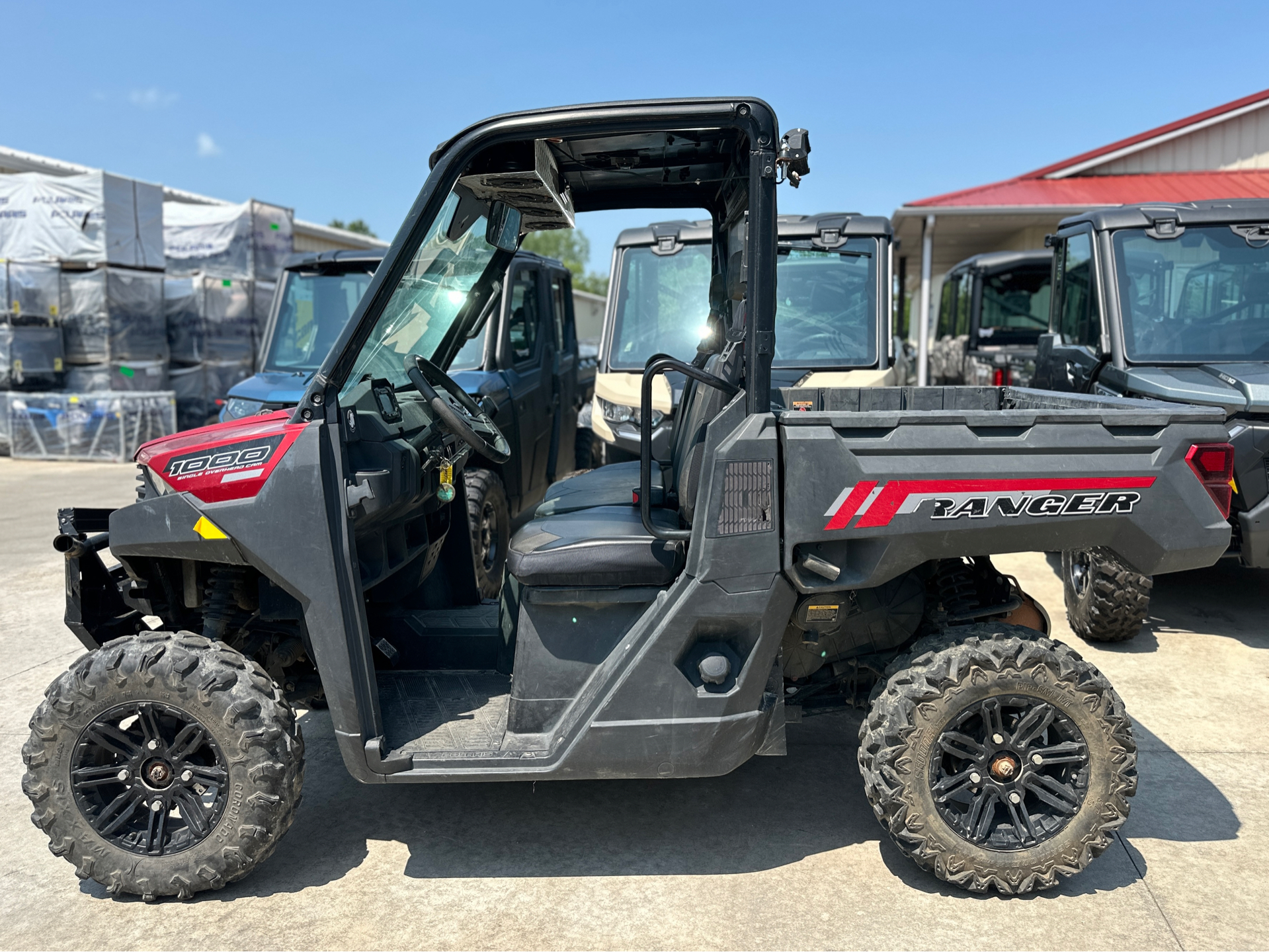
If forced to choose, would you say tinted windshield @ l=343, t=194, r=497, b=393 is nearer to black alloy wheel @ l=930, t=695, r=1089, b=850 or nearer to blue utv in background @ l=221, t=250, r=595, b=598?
black alloy wheel @ l=930, t=695, r=1089, b=850

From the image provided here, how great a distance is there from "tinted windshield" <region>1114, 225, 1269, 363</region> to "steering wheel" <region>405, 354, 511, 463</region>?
12.8 ft

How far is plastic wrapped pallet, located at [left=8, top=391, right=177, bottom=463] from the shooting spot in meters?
12.4

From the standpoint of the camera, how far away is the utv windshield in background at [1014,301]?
12.8m

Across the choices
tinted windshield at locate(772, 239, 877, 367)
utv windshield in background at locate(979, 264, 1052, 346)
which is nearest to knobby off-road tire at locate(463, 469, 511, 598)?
tinted windshield at locate(772, 239, 877, 367)

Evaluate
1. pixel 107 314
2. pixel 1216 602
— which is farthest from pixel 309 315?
pixel 107 314

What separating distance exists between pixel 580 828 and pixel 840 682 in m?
0.99

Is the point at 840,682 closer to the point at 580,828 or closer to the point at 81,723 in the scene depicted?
the point at 580,828

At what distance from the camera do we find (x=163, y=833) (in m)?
2.83

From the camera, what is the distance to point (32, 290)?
1240 cm

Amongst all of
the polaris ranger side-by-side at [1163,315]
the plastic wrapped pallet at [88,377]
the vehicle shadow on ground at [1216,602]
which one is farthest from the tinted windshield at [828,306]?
the plastic wrapped pallet at [88,377]

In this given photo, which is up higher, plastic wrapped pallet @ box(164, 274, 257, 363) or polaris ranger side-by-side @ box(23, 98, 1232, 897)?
plastic wrapped pallet @ box(164, 274, 257, 363)

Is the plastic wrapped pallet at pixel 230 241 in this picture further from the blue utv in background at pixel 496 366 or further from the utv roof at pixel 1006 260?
the utv roof at pixel 1006 260

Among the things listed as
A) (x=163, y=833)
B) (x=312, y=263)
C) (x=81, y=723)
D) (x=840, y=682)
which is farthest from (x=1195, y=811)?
(x=312, y=263)

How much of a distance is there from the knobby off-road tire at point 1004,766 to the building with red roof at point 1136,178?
12164 millimetres
